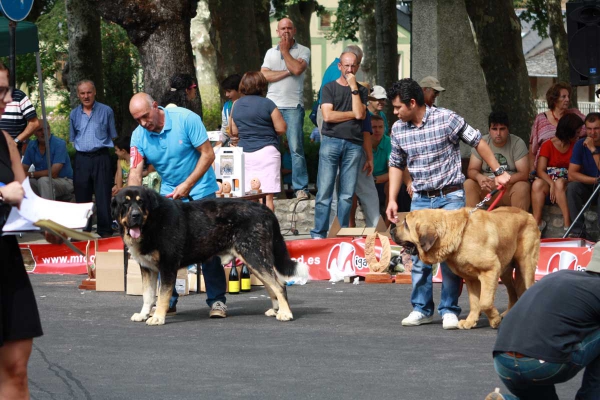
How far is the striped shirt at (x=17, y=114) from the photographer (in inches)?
602

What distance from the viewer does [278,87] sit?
613 inches

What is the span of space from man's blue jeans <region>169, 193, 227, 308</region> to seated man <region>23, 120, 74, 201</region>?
260 inches

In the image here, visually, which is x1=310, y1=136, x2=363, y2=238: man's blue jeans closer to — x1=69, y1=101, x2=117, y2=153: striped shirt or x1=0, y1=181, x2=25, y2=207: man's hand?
x1=69, y1=101, x2=117, y2=153: striped shirt

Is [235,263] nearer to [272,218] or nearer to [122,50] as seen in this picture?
[272,218]

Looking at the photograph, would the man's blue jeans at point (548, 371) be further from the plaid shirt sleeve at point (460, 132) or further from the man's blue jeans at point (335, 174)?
the man's blue jeans at point (335, 174)

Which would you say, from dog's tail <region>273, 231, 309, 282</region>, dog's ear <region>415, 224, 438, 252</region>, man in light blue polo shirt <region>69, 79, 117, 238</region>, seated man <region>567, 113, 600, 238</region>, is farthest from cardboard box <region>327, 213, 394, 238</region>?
dog's ear <region>415, 224, 438, 252</region>

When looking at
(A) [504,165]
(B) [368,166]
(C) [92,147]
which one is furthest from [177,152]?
(C) [92,147]

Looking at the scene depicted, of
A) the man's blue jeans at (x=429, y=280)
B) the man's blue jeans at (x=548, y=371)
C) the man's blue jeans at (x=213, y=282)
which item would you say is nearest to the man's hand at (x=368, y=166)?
the man's blue jeans at (x=213, y=282)

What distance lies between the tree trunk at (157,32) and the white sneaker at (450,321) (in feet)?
24.0

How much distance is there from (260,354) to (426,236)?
160cm

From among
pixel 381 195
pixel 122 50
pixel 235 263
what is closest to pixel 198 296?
pixel 235 263

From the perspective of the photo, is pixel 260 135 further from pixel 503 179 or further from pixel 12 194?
pixel 12 194

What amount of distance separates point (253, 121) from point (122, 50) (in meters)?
19.3

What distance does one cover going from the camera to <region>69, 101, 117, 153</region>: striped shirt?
15695 millimetres
